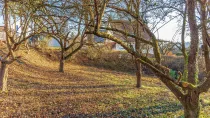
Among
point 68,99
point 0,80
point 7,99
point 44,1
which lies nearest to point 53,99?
point 68,99

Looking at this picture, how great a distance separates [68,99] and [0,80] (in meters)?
2.32

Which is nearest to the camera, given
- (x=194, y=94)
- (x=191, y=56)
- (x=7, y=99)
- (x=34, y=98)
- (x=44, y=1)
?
(x=194, y=94)

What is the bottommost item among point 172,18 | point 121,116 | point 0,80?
point 121,116

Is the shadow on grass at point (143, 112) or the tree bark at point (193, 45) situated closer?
the tree bark at point (193, 45)

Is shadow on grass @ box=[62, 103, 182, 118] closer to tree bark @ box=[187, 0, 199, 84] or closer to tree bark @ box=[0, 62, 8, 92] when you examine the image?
tree bark @ box=[187, 0, 199, 84]

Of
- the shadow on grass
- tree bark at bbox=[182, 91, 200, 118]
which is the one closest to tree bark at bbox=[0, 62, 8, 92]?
the shadow on grass

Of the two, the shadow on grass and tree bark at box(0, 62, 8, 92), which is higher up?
A: tree bark at box(0, 62, 8, 92)

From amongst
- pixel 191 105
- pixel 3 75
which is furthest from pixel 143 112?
pixel 3 75

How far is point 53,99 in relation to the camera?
5.86 m

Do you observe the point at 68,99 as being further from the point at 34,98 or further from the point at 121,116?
the point at 121,116

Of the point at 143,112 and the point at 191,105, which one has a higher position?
the point at 191,105

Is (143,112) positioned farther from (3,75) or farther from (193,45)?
(3,75)

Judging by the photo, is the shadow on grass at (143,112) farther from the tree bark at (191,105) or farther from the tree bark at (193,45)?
the tree bark at (193,45)

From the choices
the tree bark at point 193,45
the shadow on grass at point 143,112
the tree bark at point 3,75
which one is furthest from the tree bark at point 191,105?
the tree bark at point 3,75
